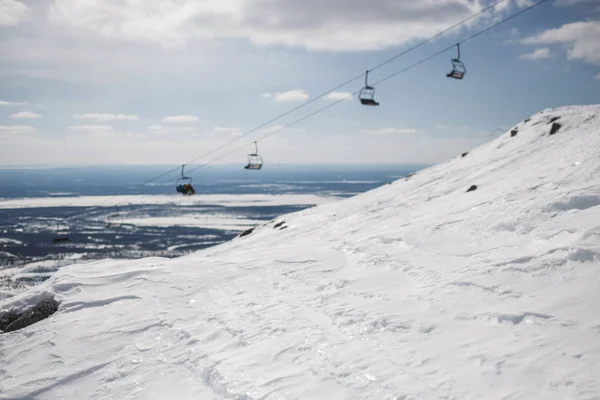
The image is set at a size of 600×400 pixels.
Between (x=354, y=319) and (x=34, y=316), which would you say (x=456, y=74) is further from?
(x=34, y=316)

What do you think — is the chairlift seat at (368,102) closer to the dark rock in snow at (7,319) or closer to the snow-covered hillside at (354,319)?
the snow-covered hillside at (354,319)

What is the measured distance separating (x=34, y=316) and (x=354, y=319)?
892 centimetres

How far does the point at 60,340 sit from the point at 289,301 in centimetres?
532

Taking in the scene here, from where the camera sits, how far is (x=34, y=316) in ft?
34.2

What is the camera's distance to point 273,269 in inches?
451

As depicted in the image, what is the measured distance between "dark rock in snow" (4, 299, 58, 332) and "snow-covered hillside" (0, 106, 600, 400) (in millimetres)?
355

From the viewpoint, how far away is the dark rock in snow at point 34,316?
33.9 ft

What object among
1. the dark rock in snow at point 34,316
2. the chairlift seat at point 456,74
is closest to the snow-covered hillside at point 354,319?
the dark rock in snow at point 34,316

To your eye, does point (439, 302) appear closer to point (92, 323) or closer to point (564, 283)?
point (564, 283)

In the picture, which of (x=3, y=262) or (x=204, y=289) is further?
(x=3, y=262)

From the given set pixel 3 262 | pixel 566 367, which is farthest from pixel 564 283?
pixel 3 262

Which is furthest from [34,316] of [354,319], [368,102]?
[368,102]

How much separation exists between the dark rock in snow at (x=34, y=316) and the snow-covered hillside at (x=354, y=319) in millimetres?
355

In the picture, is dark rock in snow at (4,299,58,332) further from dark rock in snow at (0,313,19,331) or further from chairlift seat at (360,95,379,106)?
chairlift seat at (360,95,379,106)
